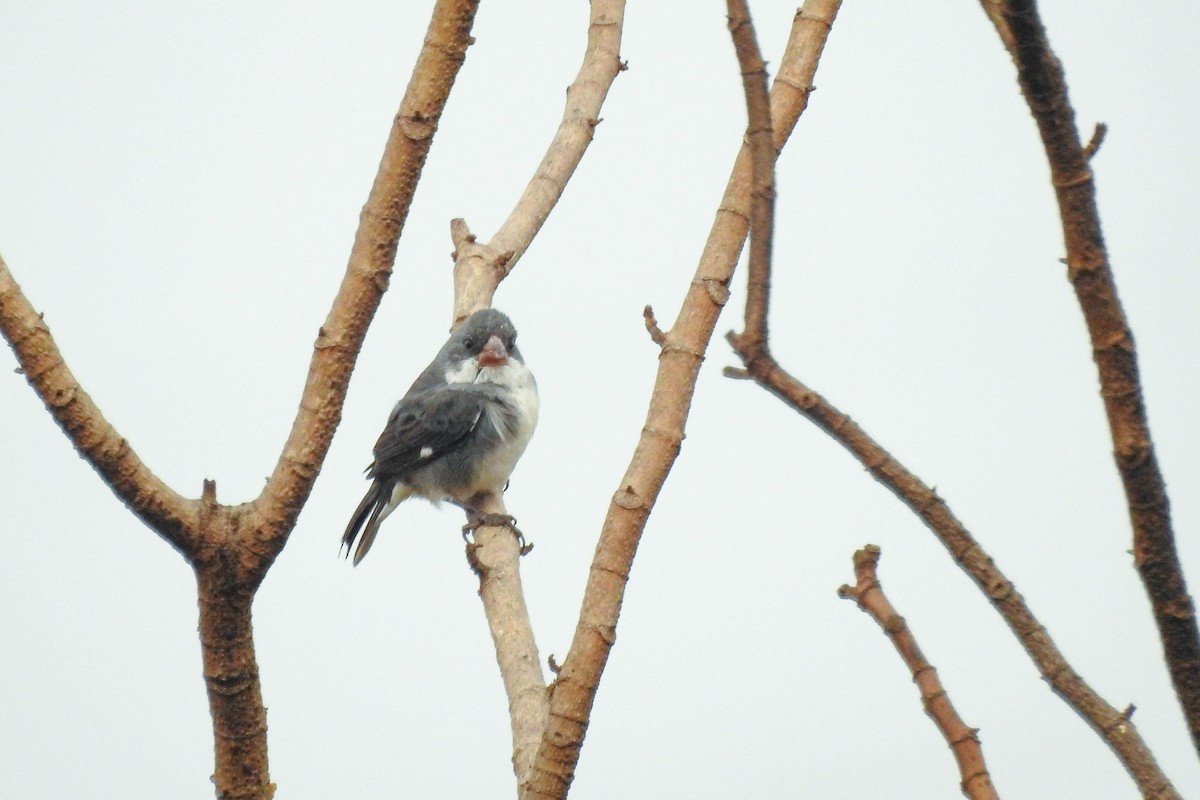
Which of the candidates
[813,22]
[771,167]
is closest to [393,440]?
[813,22]

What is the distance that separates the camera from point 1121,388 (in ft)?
4.41

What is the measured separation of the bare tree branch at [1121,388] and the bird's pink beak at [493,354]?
4.08 m

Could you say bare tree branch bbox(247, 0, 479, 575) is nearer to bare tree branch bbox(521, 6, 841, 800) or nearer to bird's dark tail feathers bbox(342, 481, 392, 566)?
bare tree branch bbox(521, 6, 841, 800)

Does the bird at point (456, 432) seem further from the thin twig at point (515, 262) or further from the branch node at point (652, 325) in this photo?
the branch node at point (652, 325)

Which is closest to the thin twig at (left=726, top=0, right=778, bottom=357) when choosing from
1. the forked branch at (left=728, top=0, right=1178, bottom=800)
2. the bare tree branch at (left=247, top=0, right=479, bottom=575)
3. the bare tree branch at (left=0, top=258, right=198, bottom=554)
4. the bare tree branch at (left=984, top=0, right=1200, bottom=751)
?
the forked branch at (left=728, top=0, right=1178, bottom=800)

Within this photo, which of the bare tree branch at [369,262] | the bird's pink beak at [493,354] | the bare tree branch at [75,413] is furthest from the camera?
the bird's pink beak at [493,354]

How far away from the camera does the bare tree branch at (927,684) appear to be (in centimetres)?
148

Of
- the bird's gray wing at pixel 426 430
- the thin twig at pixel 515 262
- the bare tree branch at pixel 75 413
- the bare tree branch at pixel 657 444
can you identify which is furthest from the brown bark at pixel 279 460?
the bird's gray wing at pixel 426 430

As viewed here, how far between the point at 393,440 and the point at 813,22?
314 cm

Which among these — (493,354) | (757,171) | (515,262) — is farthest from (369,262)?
(493,354)

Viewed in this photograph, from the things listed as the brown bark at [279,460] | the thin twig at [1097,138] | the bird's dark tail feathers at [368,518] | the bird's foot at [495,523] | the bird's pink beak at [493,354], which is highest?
the bird's pink beak at [493,354]

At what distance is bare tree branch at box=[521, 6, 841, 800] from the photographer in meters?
2.29

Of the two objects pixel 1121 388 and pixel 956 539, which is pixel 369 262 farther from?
pixel 1121 388

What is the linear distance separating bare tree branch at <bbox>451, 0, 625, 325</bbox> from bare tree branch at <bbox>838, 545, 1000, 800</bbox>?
304cm
